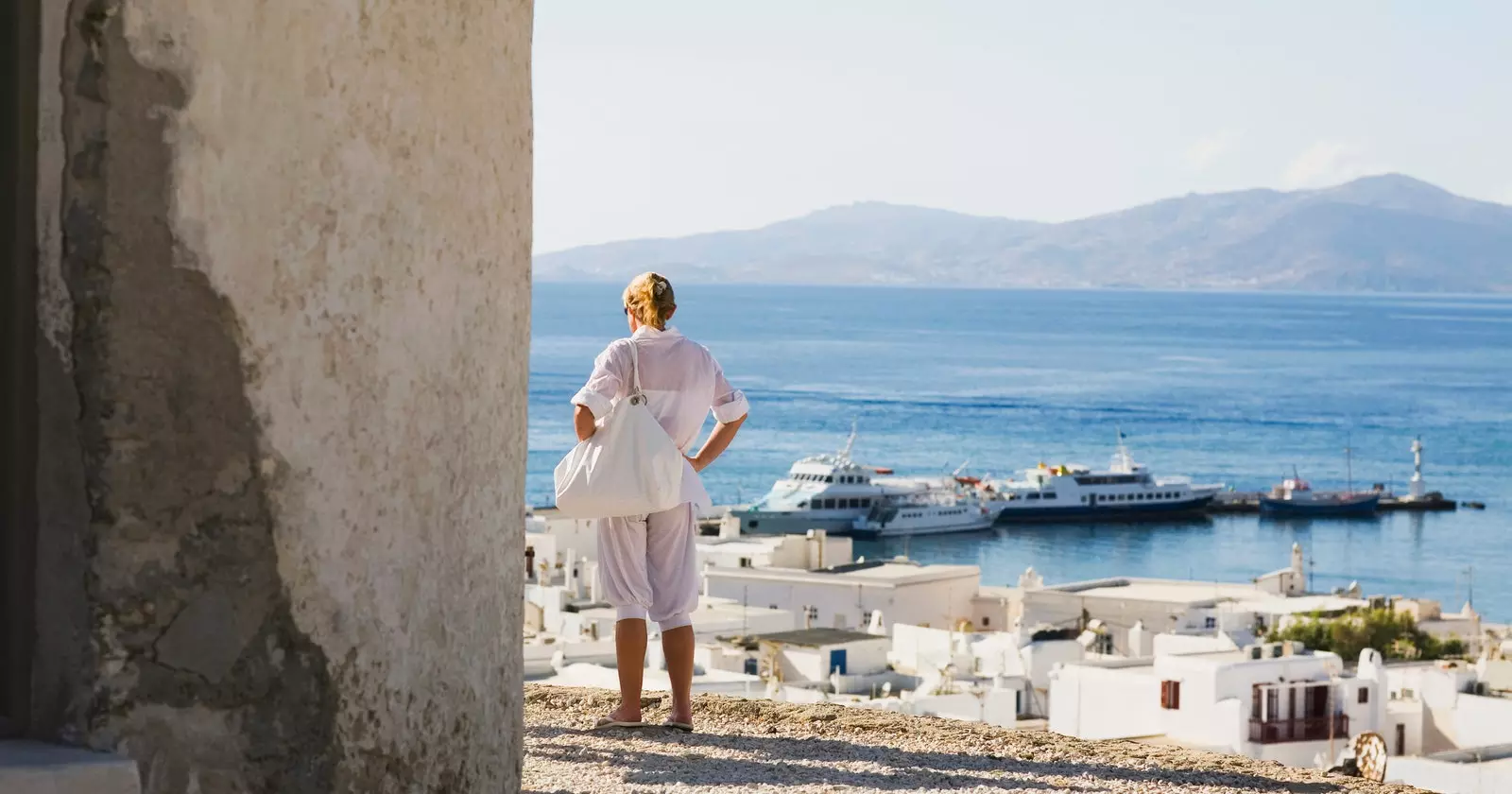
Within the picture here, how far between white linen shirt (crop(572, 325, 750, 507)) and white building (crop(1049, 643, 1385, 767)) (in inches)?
819

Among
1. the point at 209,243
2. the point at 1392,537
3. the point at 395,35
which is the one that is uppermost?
the point at 395,35

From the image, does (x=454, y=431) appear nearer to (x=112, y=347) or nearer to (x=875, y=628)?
(x=112, y=347)

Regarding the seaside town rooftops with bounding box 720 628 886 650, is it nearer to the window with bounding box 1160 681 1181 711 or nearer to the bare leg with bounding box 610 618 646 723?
the window with bounding box 1160 681 1181 711

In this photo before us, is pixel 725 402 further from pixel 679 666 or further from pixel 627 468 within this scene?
pixel 679 666

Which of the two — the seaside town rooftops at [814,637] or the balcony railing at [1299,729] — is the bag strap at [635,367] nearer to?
the balcony railing at [1299,729]

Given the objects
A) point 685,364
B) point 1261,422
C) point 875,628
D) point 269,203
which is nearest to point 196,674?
point 269,203

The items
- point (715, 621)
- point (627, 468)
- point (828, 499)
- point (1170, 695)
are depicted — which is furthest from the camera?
point (828, 499)

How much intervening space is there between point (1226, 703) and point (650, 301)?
21.7 metres

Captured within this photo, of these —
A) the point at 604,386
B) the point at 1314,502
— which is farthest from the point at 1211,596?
the point at 604,386

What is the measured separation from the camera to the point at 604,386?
5492 mm

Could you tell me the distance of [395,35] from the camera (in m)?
3.61

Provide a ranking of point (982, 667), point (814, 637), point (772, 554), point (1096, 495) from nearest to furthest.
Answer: point (814, 637) → point (982, 667) → point (772, 554) → point (1096, 495)

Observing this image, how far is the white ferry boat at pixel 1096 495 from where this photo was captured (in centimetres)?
7694

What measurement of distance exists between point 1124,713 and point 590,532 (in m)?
26.0
